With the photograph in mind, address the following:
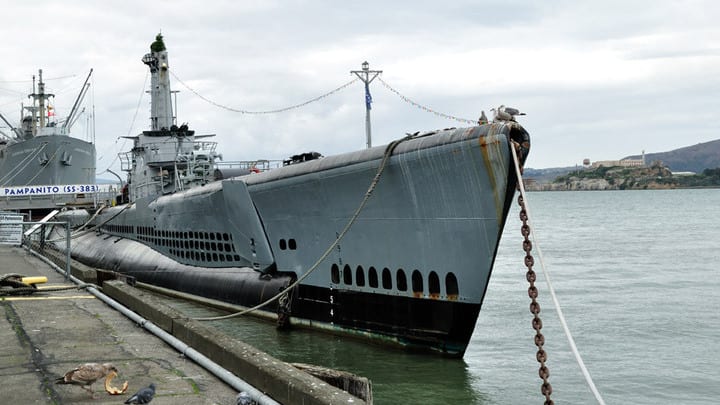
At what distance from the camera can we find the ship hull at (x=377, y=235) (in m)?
11.0

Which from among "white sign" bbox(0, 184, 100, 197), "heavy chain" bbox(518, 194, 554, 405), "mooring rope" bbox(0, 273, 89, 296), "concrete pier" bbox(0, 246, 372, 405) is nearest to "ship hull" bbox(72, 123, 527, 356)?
"heavy chain" bbox(518, 194, 554, 405)

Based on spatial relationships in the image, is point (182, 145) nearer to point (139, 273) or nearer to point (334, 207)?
point (139, 273)

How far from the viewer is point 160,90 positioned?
30656mm

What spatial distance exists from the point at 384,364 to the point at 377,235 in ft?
7.61

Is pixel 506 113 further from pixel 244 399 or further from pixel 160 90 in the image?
pixel 160 90

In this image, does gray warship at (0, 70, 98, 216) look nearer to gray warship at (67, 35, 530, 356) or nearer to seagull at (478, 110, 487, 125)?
gray warship at (67, 35, 530, 356)

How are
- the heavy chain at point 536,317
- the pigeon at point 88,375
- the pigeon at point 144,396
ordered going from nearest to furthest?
the pigeon at point 144,396, the pigeon at point 88,375, the heavy chain at point 536,317

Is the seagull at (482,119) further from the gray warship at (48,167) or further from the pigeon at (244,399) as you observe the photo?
the gray warship at (48,167)

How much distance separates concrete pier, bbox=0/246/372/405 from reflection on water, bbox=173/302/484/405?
353 centimetres

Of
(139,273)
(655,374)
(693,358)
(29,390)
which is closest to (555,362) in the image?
(655,374)

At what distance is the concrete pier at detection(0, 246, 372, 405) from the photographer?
20.0 feet

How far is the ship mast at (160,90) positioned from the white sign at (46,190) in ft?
40.6

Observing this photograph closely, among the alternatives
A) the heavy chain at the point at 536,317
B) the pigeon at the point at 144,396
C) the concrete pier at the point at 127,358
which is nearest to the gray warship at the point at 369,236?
the heavy chain at the point at 536,317

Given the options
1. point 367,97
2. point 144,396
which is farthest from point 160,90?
point 144,396
